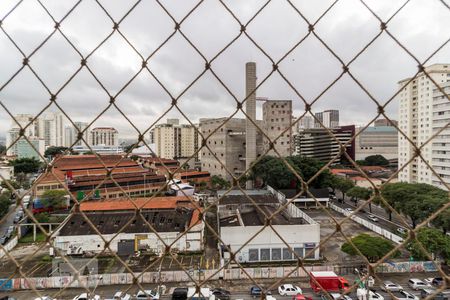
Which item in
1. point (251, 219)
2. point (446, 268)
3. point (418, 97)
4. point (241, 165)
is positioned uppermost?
point (418, 97)

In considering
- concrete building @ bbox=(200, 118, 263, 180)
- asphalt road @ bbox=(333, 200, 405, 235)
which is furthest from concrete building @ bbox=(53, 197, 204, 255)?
concrete building @ bbox=(200, 118, 263, 180)

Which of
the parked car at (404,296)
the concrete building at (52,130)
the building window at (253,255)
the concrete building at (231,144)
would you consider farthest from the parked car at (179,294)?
the concrete building at (52,130)

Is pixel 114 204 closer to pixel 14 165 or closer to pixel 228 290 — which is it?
pixel 228 290

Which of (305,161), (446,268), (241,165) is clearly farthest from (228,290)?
(241,165)

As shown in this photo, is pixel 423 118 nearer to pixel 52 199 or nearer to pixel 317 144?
pixel 317 144

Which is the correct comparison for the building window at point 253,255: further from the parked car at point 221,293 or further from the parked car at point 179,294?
the parked car at point 179,294

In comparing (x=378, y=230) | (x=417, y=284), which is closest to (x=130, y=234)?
(x=417, y=284)
